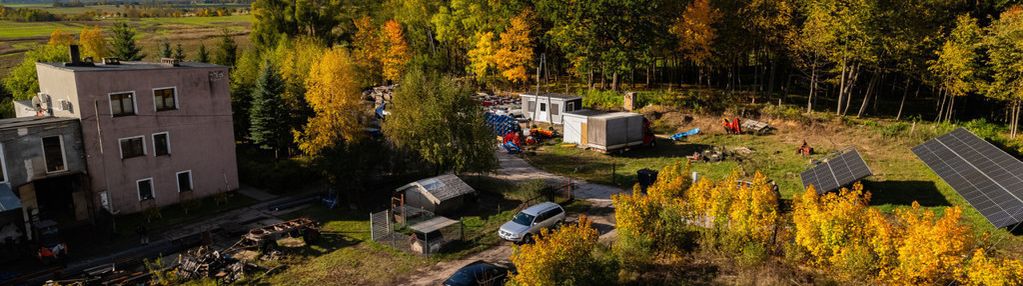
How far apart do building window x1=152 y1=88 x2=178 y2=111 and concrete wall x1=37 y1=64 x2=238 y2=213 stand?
19 centimetres

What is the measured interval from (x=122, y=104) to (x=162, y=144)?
106 inches

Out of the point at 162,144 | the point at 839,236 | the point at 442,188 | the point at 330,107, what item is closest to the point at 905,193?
the point at 839,236

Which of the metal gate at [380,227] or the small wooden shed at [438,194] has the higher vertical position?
the small wooden shed at [438,194]

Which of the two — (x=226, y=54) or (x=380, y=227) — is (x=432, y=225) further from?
(x=226, y=54)

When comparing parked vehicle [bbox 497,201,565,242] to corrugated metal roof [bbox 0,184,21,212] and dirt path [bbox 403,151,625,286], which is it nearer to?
dirt path [bbox 403,151,625,286]

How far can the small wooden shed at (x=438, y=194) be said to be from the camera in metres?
29.0

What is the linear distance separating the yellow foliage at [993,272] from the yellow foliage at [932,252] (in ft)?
1.32

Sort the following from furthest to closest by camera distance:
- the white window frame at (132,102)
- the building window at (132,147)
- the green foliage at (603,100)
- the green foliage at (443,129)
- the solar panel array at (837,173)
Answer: the green foliage at (603,100) → the green foliage at (443,129) → the building window at (132,147) → the white window frame at (132,102) → the solar panel array at (837,173)

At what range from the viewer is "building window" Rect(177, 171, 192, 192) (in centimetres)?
3173

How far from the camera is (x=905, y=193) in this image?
28.9m

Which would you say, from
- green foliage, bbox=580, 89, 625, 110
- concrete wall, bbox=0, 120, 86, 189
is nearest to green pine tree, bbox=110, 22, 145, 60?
concrete wall, bbox=0, 120, 86, 189

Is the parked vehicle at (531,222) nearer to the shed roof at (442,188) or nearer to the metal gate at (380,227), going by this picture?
the shed roof at (442,188)

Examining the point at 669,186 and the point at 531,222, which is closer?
the point at 669,186

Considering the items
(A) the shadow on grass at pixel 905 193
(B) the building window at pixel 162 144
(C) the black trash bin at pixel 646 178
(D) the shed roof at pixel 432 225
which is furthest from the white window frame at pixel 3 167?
(A) the shadow on grass at pixel 905 193
